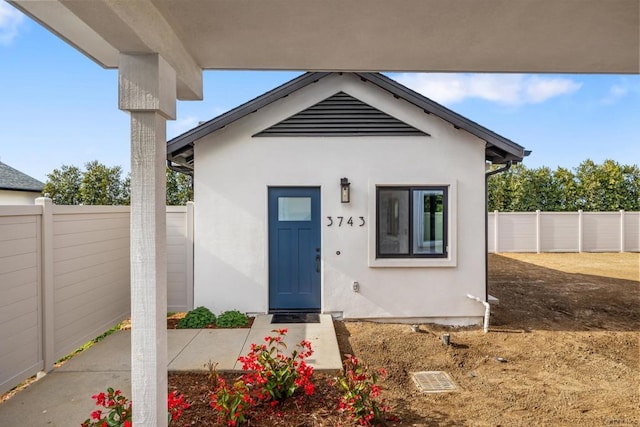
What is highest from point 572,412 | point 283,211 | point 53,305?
point 283,211

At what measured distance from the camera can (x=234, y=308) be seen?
19.1 feet

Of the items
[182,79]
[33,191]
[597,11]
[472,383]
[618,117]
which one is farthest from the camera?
[618,117]

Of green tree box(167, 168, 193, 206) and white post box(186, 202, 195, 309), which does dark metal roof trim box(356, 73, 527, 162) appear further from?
green tree box(167, 168, 193, 206)

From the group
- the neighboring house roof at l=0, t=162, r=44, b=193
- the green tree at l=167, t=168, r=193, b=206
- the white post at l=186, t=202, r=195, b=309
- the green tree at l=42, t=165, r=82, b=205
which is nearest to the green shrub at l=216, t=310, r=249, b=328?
the white post at l=186, t=202, r=195, b=309

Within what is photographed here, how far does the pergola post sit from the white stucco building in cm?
384

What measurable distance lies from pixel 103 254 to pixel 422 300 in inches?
210

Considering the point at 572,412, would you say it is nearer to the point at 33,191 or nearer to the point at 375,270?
the point at 375,270

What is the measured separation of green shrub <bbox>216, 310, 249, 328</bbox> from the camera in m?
5.45

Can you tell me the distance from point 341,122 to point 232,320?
3920 millimetres

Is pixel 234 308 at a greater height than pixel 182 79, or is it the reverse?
pixel 182 79

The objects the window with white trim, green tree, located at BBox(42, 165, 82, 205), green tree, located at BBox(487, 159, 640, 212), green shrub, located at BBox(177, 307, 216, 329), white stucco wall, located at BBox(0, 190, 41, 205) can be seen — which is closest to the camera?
green shrub, located at BBox(177, 307, 216, 329)

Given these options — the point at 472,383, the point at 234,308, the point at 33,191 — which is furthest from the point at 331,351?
the point at 33,191

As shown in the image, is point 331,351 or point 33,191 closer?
point 331,351

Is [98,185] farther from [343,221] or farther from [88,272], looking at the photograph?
[343,221]
